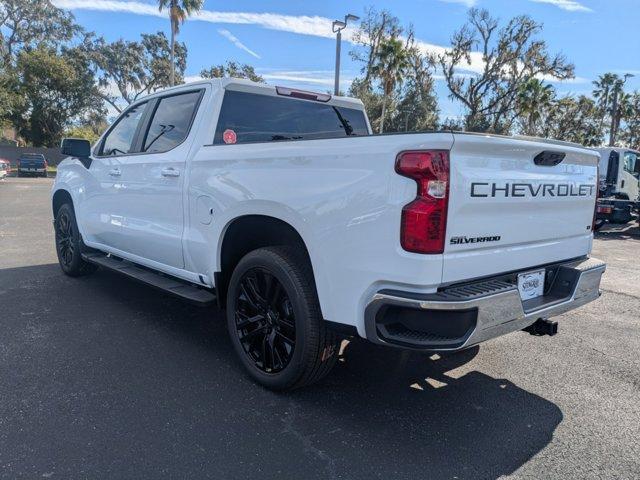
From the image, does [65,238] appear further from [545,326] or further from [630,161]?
[630,161]

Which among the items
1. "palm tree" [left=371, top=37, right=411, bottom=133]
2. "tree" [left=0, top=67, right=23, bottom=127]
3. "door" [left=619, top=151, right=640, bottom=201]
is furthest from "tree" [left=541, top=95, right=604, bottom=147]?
"tree" [left=0, top=67, right=23, bottom=127]

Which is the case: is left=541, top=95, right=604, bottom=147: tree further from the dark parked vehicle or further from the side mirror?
the side mirror

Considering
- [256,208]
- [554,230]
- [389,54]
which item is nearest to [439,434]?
[554,230]

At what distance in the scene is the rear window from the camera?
3.93 metres

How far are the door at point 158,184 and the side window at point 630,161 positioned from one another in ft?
51.2

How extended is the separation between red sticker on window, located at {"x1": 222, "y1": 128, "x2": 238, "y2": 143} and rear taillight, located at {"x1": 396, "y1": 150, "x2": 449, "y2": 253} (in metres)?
1.91

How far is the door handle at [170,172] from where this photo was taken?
3863mm

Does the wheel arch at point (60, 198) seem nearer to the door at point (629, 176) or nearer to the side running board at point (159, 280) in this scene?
the side running board at point (159, 280)

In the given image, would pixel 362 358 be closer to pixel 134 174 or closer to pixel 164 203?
pixel 164 203

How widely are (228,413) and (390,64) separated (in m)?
33.0

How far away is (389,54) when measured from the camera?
32.6 m

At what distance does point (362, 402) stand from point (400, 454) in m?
0.58

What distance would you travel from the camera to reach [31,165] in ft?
100.0

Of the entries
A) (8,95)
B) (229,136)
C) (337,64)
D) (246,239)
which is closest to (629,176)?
(337,64)
